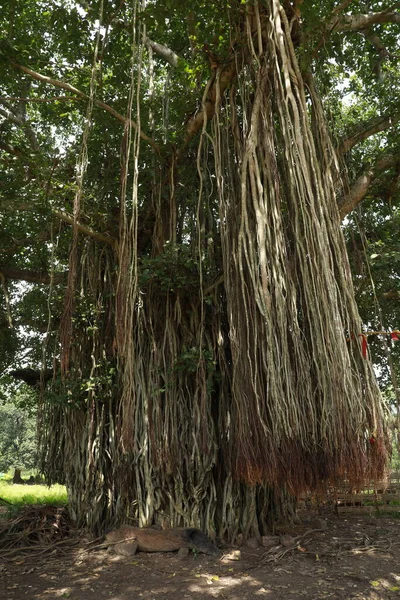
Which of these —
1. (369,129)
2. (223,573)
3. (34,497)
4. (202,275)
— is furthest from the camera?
(34,497)

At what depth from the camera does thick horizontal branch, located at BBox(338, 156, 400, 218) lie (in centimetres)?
425

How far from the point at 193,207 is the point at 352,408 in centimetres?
273

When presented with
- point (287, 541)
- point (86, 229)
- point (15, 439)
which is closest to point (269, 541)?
point (287, 541)

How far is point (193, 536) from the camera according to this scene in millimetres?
3836

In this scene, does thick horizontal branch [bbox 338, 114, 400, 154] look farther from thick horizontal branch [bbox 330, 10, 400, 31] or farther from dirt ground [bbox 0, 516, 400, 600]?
dirt ground [bbox 0, 516, 400, 600]

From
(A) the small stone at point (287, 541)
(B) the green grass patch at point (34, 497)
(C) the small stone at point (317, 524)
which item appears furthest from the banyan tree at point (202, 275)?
(B) the green grass patch at point (34, 497)

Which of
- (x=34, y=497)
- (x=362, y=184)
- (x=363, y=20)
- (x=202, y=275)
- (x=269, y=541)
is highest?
(x=363, y=20)

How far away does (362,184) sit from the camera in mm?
4375

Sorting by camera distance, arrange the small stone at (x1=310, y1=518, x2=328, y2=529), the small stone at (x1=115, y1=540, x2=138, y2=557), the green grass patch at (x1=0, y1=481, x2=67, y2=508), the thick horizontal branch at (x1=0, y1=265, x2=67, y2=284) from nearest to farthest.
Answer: the small stone at (x1=115, y1=540, x2=138, y2=557) → the small stone at (x1=310, y1=518, x2=328, y2=529) → the thick horizontal branch at (x1=0, y1=265, x2=67, y2=284) → the green grass patch at (x1=0, y1=481, x2=67, y2=508)

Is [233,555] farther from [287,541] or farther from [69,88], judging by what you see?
[69,88]

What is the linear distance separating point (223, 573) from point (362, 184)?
3.35 m

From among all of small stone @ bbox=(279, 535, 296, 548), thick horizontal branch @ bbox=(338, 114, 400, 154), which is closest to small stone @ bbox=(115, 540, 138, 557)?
small stone @ bbox=(279, 535, 296, 548)

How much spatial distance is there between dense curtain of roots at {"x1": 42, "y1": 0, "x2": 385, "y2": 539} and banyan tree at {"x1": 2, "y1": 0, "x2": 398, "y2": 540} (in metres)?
0.01

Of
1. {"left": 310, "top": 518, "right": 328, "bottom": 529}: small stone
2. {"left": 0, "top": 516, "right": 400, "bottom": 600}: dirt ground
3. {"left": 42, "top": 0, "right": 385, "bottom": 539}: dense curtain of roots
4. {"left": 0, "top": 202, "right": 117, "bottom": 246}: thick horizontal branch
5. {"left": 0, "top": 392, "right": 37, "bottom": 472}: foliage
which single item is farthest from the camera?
{"left": 0, "top": 392, "right": 37, "bottom": 472}: foliage
